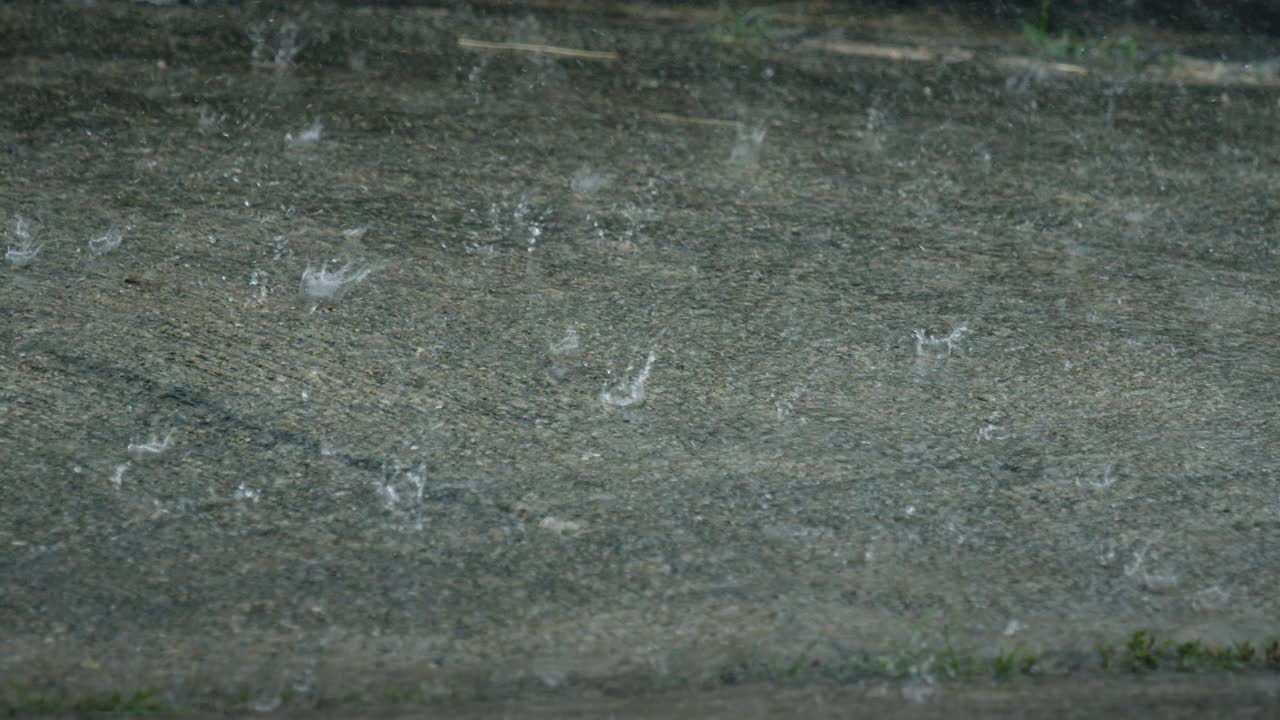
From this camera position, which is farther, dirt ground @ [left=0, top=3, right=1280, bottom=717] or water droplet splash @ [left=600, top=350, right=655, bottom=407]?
water droplet splash @ [left=600, top=350, right=655, bottom=407]

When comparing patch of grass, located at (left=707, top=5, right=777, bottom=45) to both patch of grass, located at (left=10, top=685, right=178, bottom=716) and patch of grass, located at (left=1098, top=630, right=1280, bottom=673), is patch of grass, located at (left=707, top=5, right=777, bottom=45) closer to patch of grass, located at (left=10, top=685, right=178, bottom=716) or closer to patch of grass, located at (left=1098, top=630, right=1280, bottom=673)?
patch of grass, located at (left=1098, top=630, right=1280, bottom=673)

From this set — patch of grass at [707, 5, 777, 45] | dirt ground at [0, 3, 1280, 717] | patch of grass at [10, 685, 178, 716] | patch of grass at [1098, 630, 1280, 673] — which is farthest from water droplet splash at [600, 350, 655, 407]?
patch of grass at [707, 5, 777, 45]

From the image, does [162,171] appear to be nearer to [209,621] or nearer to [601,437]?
[601,437]

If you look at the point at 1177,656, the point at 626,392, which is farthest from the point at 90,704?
the point at 1177,656

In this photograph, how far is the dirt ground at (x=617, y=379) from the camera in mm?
2844

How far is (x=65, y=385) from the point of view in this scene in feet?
12.2

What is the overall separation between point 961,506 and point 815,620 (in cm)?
60

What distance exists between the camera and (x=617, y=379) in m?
3.92

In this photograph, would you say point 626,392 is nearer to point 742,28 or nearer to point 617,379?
point 617,379

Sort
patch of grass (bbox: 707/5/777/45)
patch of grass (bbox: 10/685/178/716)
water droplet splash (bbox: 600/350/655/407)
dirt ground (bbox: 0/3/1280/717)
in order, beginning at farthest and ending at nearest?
patch of grass (bbox: 707/5/777/45)
water droplet splash (bbox: 600/350/655/407)
dirt ground (bbox: 0/3/1280/717)
patch of grass (bbox: 10/685/178/716)

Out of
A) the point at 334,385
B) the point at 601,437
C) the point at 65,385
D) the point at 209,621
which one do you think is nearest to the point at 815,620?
the point at 601,437

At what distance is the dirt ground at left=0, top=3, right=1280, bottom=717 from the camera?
112 inches

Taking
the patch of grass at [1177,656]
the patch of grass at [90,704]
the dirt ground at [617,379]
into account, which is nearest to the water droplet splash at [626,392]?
the dirt ground at [617,379]

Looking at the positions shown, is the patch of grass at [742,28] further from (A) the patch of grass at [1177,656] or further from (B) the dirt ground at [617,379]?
(A) the patch of grass at [1177,656]
